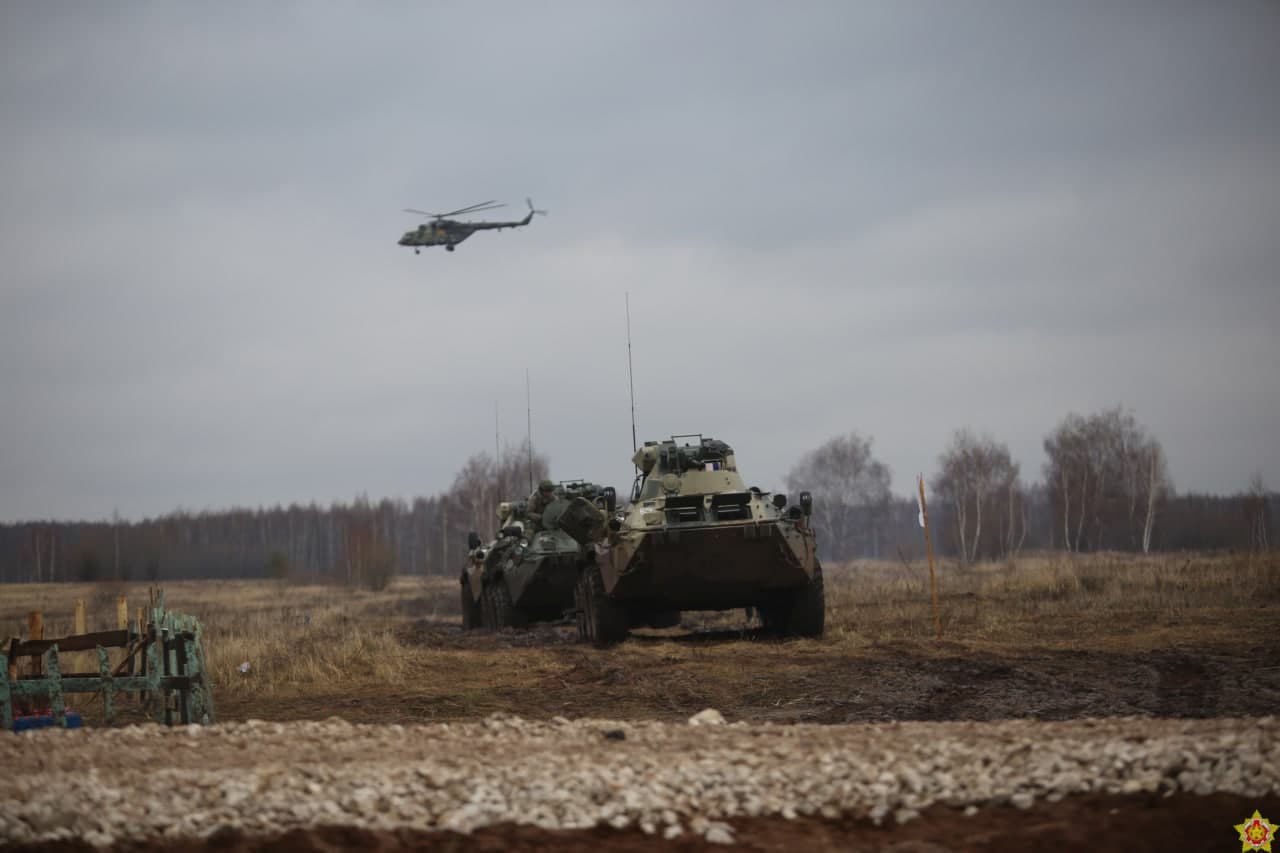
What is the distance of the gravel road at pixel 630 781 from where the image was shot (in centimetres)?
662

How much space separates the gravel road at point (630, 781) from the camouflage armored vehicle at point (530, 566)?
14.9 m

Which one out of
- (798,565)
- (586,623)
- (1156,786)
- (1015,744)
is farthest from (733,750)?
(586,623)

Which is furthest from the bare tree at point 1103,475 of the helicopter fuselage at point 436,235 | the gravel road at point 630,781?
the gravel road at point 630,781

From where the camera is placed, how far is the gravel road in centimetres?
662

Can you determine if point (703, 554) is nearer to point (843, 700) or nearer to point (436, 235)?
point (843, 700)

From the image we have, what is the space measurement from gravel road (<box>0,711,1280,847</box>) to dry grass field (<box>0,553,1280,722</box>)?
3.91 metres

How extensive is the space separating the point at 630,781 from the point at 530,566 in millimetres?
18116

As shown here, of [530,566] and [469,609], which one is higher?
[530,566]

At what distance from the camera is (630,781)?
6.99m

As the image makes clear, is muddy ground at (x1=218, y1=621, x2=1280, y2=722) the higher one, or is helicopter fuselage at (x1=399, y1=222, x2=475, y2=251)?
helicopter fuselage at (x1=399, y1=222, x2=475, y2=251)

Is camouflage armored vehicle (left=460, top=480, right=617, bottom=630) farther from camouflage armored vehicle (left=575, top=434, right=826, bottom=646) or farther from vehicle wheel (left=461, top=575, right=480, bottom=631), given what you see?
camouflage armored vehicle (left=575, top=434, right=826, bottom=646)

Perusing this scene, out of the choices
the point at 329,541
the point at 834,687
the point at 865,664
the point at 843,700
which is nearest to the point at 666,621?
the point at 865,664

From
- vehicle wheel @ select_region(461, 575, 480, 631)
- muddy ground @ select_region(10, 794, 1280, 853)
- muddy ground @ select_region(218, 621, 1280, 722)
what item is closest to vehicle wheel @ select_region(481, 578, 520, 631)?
vehicle wheel @ select_region(461, 575, 480, 631)

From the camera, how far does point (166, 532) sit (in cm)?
9975
